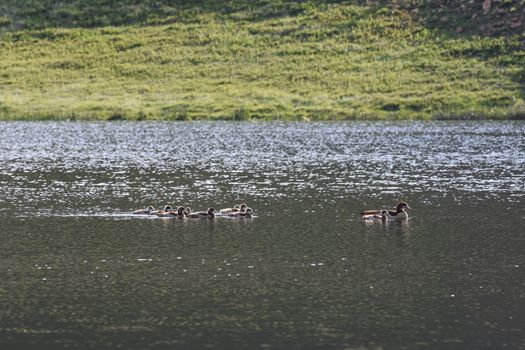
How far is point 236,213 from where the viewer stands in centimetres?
3578

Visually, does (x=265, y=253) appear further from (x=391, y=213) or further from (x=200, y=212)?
(x=200, y=212)

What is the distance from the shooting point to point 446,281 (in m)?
24.8

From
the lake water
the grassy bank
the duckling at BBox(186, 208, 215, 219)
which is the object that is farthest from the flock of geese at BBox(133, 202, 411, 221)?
the grassy bank

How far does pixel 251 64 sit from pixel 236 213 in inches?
2973

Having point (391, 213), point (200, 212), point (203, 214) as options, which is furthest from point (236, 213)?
point (391, 213)

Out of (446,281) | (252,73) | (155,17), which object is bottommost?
(446,281)

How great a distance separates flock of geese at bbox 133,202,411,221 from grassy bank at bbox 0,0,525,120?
181ft

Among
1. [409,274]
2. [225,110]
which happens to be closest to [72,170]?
[409,274]

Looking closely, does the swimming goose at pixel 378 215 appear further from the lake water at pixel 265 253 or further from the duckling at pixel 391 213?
the lake water at pixel 265 253

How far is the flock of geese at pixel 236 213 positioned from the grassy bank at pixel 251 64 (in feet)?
181

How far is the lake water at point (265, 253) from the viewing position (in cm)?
2034

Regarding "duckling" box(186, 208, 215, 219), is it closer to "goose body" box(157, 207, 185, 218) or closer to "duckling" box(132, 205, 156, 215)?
"goose body" box(157, 207, 185, 218)

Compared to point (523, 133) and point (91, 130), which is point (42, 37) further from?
point (523, 133)

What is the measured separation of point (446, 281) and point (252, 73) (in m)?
83.4
